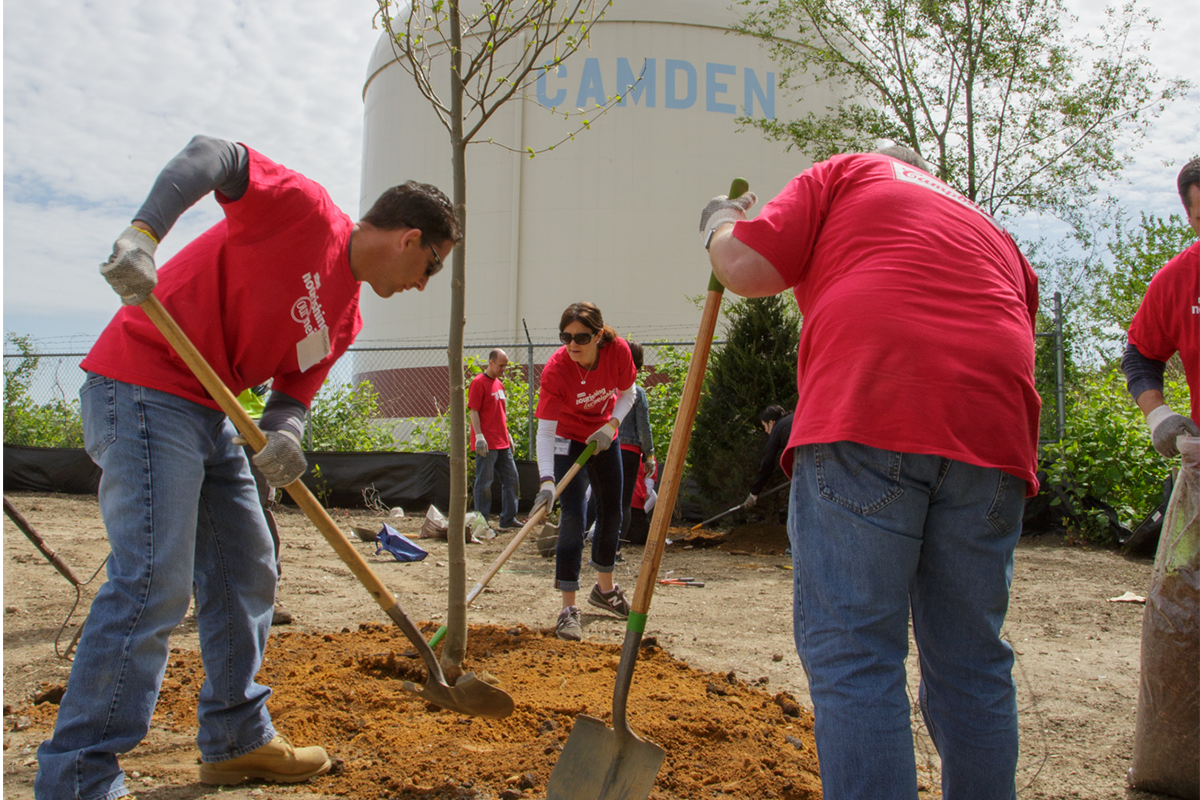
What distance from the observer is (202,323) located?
207cm

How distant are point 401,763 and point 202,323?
137 cm

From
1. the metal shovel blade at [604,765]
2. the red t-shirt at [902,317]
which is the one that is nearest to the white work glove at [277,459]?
the metal shovel blade at [604,765]

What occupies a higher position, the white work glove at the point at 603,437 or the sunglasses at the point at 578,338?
the sunglasses at the point at 578,338

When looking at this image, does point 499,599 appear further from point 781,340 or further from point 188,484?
point 781,340

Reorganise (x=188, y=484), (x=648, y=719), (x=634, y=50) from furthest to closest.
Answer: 1. (x=634, y=50)
2. (x=648, y=719)
3. (x=188, y=484)

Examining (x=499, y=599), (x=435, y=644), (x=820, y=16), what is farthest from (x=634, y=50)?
(x=435, y=644)

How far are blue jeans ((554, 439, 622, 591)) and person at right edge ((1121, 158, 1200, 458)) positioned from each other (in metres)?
2.38

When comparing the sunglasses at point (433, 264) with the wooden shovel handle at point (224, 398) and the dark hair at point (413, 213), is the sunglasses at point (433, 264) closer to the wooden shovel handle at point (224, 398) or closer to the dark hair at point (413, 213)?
the dark hair at point (413, 213)

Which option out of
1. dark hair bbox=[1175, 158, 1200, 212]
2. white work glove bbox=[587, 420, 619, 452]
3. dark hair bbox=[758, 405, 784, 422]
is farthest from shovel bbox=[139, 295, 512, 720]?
dark hair bbox=[758, 405, 784, 422]

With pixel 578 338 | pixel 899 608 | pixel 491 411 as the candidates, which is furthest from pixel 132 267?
pixel 491 411

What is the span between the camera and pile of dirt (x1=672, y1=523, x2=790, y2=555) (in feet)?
25.4

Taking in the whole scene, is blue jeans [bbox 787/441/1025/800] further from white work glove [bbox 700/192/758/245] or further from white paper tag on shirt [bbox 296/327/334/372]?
white paper tag on shirt [bbox 296/327/334/372]

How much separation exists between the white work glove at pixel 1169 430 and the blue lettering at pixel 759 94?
13815 mm

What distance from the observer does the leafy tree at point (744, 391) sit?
8.13 metres
